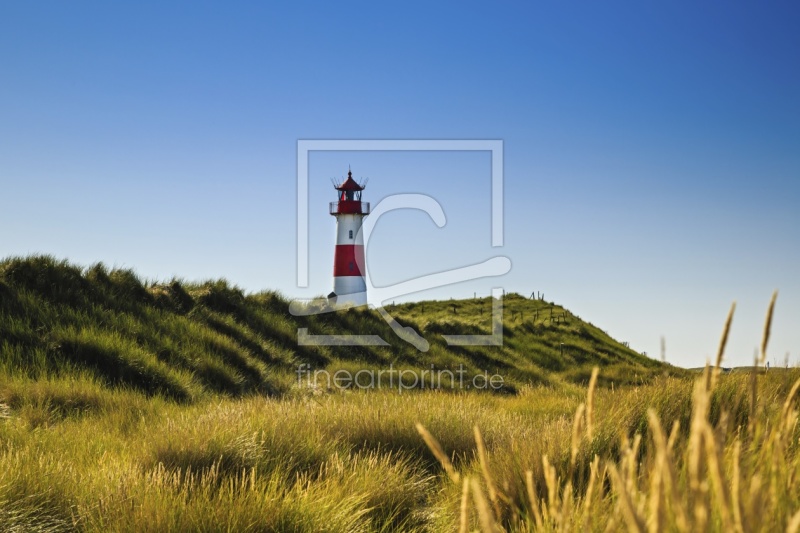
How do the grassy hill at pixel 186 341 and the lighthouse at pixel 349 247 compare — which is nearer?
the grassy hill at pixel 186 341

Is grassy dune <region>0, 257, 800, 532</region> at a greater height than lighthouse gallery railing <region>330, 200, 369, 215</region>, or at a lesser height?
lesser

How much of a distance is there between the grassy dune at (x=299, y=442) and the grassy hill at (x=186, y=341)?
0.15 feet

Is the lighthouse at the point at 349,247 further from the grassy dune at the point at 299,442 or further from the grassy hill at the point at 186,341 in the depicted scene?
the grassy dune at the point at 299,442

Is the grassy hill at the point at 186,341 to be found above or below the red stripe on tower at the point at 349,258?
below

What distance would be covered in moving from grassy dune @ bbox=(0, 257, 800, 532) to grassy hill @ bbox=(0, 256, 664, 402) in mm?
47

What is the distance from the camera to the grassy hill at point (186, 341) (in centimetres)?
936

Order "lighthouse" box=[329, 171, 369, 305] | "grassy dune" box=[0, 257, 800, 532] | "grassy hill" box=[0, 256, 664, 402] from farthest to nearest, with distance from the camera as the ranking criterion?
"lighthouse" box=[329, 171, 369, 305] < "grassy hill" box=[0, 256, 664, 402] < "grassy dune" box=[0, 257, 800, 532]

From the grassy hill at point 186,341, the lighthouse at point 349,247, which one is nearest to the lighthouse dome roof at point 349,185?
the lighthouse at point 349,247

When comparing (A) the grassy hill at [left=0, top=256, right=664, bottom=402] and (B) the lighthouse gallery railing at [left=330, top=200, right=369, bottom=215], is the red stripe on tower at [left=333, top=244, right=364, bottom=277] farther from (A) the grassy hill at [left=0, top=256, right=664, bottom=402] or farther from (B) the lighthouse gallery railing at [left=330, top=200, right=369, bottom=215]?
(A) the grassy hill at [left=0, top=256, right=664, bottom=402]

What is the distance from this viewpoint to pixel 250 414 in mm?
6176

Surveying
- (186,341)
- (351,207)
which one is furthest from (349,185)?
(186,341)

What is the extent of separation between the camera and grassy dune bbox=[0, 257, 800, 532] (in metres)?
1.78

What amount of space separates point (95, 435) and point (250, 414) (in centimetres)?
133

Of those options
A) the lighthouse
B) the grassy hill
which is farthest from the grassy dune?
the lighthouse
